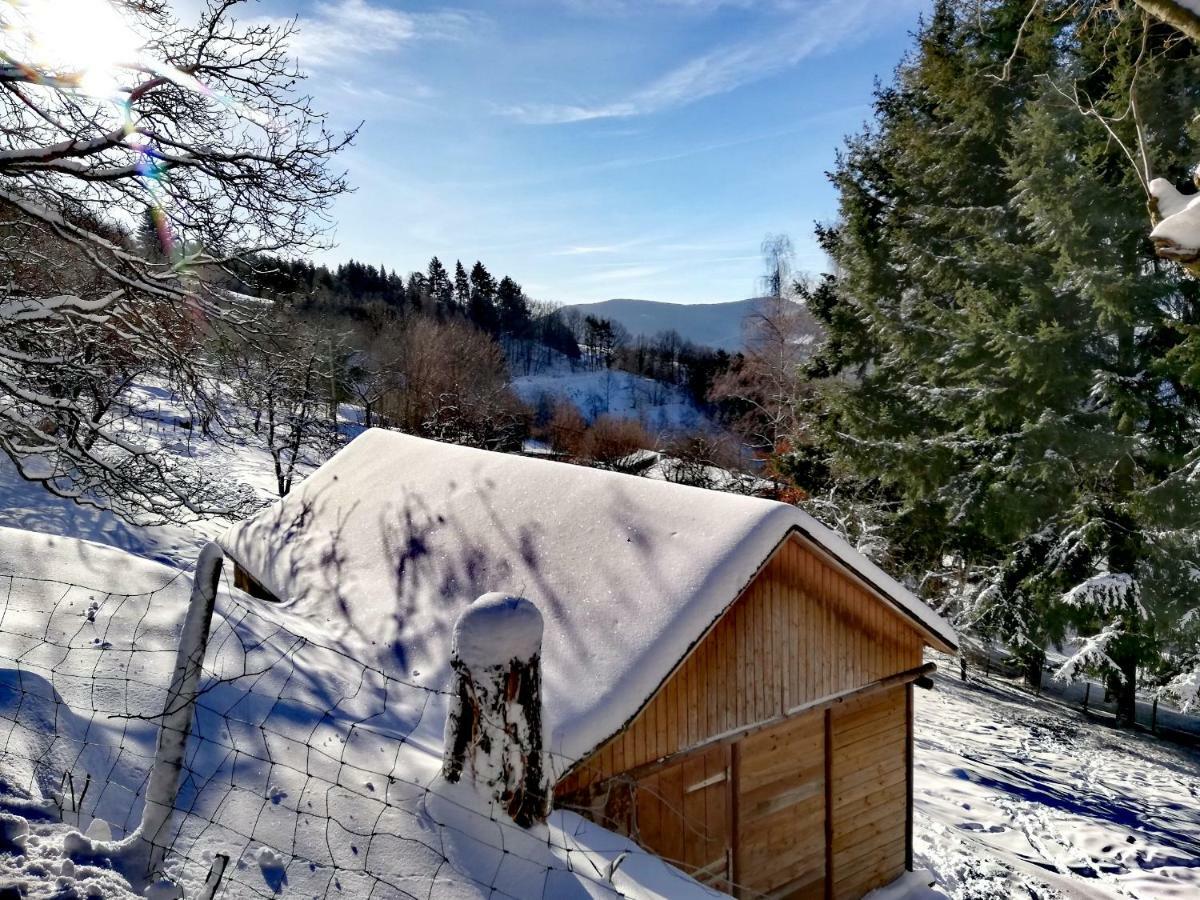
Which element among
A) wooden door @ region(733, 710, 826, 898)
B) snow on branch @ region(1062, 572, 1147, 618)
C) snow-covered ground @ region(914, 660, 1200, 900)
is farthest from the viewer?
snow on branch @ region(1062, 572, 1147, 618)

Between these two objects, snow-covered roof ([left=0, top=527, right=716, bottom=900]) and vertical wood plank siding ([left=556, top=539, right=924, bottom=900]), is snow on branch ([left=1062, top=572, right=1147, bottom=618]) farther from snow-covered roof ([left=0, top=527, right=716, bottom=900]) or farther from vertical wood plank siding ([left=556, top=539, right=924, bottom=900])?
snow-covered roof ([left=0, top=527, right=716, bottom=900])

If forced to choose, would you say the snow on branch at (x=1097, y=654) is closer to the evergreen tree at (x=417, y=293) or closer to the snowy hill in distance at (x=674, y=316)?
the evergreen tree at (x=417, y=293)

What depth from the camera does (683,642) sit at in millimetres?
5691

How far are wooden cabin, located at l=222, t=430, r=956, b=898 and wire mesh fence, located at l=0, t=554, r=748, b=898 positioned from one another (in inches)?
44.4

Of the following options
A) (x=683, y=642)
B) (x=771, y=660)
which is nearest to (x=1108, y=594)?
(x=771, y=660)

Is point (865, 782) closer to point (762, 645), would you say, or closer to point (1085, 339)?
point (762, 645)

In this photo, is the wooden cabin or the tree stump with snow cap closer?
the tree stump with snow cap

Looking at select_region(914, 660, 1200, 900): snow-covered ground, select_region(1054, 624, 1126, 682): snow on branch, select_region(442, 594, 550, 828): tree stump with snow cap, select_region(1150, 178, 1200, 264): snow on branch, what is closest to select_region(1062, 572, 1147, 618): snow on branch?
select_region(1054, 624, 1126, 682): snow on branch

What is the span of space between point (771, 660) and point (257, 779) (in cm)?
496

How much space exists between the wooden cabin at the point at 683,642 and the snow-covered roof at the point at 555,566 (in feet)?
0.07

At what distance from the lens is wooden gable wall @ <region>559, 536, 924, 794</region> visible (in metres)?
6.18

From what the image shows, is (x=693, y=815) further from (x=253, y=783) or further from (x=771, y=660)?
(x=253, y=783)

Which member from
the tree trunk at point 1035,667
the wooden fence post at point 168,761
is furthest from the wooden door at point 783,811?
the tree trunk at point 1035,667

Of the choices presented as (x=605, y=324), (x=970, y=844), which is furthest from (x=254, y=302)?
(x=605, y=324)
